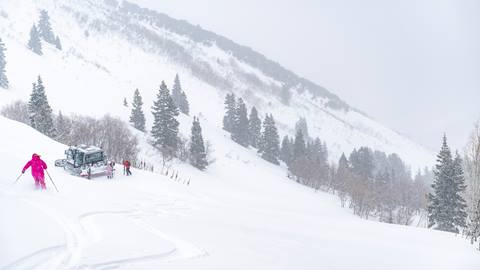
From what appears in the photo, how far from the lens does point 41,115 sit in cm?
5316

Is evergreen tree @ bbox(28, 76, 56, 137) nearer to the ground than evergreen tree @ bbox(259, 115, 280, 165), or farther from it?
nearer to the ground

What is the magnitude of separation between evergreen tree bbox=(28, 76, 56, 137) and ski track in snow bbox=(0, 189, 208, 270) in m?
40.5

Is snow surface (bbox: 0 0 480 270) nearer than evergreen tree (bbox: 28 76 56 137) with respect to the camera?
Yes

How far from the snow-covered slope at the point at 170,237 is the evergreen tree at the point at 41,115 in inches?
1150

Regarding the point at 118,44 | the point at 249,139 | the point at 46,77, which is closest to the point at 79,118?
the point at 46,77

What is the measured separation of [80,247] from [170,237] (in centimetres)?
284

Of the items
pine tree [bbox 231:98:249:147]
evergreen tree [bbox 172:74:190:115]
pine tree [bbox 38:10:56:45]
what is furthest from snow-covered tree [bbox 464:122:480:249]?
pine tree [bbox 38:10:56:45]

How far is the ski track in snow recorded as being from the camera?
838 cm

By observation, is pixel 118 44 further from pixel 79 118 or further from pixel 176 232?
pixel 176 232

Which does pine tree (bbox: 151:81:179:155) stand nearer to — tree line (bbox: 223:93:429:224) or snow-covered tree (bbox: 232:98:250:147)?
tree line (bbox: 223:93:429:224)

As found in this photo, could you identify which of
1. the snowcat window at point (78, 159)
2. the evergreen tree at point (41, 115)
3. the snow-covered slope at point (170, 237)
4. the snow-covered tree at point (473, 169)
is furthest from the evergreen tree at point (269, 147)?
the snow-covered slope at point (170, 237)

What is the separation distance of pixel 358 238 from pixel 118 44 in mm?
179075

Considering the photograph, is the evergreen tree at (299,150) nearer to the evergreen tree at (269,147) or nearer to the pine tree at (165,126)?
the evergreen tree at (269,147)

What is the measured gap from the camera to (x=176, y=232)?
42.0 feet
